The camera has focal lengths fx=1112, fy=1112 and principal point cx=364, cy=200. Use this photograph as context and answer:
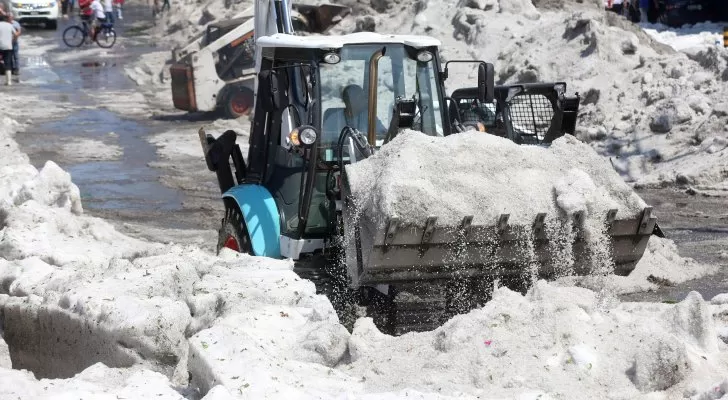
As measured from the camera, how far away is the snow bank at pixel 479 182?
23.7ft

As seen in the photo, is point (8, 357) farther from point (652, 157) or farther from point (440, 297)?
point (652, 157)

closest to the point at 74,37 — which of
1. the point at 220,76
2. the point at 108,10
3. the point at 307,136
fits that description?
the point at 108,10

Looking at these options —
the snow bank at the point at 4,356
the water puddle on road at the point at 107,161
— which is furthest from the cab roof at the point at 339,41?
the water puddle on road at the point at 107,161

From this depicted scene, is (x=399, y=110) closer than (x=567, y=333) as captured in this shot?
No

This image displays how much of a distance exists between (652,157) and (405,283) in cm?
802

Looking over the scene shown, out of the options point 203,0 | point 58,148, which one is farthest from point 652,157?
point 203,0

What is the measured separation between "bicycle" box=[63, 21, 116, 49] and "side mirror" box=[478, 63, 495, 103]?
2751 cm

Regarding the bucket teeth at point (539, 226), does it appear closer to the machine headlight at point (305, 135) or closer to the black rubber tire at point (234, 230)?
the machine headlight at point (305, 135)

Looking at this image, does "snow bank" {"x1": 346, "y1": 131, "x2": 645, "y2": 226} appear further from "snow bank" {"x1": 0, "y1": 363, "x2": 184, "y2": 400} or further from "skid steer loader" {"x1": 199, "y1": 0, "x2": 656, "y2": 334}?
"snow bank" {"x1": 0, "y1": 363, "x2": 184, "y2": 400}

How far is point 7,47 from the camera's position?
25.7m

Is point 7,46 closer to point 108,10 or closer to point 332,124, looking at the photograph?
point 108,10

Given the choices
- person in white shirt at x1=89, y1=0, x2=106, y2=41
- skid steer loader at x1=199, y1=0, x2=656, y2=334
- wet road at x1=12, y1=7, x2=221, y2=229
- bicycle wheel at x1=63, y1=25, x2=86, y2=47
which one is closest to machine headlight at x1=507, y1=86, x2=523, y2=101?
skid steer loader at x1=199, y1=0, x2=656, y2=334

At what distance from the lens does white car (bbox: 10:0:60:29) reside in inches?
1479

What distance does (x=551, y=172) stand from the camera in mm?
7785
